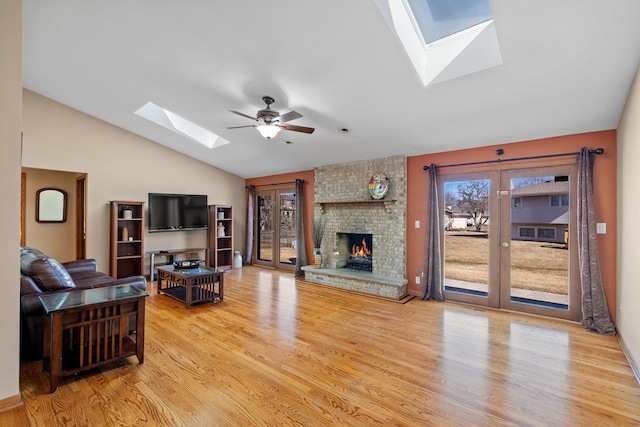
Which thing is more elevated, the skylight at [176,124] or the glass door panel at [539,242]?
the skylight at [176,124]

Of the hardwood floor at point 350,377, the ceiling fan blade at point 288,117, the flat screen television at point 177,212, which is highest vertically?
the ceiling fan blade at point 288,117

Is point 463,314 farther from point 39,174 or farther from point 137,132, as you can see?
point 39,174

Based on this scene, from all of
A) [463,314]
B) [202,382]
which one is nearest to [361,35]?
[202,382]

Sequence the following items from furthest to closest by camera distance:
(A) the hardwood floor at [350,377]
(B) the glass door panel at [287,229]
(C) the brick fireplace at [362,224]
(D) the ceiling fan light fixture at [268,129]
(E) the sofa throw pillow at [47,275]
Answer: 1. (B) the glass door panel at [287,229]
2. (C) the brick fireplace at [362,224]
3. (D) the ceiling fan light fixture at [268,129]
4. (E) the sofa throw pillow at [47,275]
5. (A) the hardwood floor at [350,377]

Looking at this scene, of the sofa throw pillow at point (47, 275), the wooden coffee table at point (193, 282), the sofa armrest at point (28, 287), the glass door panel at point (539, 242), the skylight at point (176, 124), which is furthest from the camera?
the skylight at point (176, 124)

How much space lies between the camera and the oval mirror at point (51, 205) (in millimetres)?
6172

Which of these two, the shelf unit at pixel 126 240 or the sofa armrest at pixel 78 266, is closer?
the sofa armrest at pixel 78 266

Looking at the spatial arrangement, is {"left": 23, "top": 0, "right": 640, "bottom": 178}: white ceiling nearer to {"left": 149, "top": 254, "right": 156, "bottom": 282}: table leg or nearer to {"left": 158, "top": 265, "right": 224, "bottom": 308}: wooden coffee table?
{"left": 158, "top": 265, "right": 224, "bottom": 308}: wooden coffee table

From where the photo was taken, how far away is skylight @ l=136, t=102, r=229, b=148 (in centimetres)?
539

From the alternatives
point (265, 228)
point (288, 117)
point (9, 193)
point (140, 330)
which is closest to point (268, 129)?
point (288, 117)

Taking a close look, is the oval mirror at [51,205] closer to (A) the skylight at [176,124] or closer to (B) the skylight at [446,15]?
(A) the skylight at [176,124]

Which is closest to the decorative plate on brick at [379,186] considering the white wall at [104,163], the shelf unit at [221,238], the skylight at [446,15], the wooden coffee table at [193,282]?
the skylight at [446,15]

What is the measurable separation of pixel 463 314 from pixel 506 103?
2.80 metres

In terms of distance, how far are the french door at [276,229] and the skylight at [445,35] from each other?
460 centimetres
